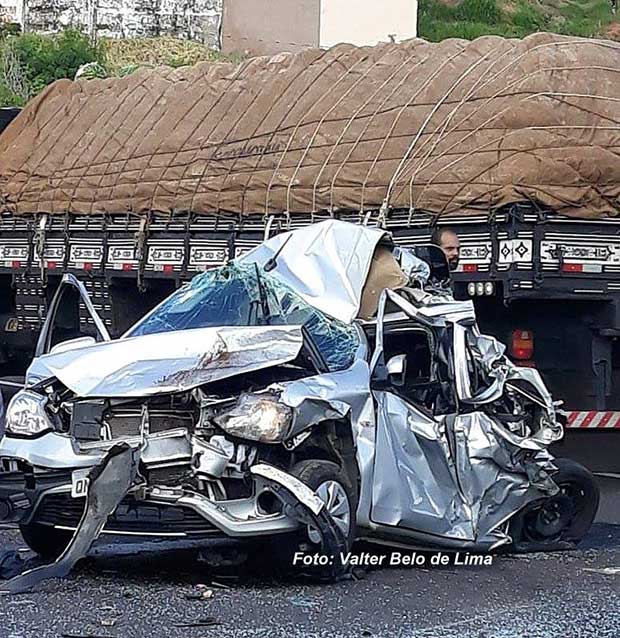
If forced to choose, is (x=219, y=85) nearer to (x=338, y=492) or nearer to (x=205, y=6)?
(x=338, y=492)

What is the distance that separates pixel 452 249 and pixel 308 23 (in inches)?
1450

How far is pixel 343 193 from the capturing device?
1228cm

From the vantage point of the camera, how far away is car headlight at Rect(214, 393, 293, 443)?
746 centimetres

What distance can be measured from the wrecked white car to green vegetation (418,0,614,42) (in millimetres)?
47671

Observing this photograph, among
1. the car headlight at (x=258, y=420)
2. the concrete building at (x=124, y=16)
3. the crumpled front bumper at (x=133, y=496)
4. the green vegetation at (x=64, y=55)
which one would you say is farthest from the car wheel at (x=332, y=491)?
the concrete building at (x=124, y=16)

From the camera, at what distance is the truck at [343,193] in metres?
10.8

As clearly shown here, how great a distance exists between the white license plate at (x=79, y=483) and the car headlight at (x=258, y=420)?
671 millimetres

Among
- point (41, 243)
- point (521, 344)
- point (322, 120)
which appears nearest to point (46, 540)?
point (521, 344)

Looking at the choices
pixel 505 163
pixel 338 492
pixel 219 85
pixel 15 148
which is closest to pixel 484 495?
pixel 338 492

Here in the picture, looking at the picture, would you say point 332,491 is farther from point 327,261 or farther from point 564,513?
point 564,513

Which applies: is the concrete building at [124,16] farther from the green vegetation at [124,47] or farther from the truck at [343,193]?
the truck at [343,193]

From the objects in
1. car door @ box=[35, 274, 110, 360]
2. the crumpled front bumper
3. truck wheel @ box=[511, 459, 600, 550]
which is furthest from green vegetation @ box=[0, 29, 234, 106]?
the crumpled front bumper

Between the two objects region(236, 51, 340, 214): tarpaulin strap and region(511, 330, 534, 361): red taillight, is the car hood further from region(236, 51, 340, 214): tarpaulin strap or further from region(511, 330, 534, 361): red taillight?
region(236, 51, 340, 214): tarpaulin strap

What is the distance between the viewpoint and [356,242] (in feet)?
29.7
